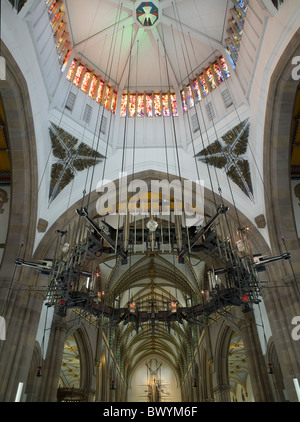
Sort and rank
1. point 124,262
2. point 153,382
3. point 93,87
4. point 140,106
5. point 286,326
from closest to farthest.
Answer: point 124,262 < point 286,326 < point 93,87 < point 140,106 < point 153,382

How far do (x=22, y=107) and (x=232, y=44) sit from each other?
9.01 metres

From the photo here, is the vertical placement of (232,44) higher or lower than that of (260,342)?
higher

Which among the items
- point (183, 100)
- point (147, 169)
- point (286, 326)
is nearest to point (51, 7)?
point (183, 100)

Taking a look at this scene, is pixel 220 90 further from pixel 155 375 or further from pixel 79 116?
pixel 155 375

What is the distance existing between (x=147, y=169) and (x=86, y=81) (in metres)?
5.18

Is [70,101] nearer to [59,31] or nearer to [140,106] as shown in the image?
[59,31]

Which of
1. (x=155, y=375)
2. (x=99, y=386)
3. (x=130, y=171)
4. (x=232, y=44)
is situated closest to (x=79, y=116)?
(x=130, y=171)

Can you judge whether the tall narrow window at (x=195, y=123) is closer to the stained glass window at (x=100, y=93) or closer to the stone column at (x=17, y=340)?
→ the stained glass window at (x=100, y=93)

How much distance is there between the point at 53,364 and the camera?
12.3 m

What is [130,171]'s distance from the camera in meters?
13.1

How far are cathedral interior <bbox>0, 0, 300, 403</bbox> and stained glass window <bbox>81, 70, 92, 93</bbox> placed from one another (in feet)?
0.21

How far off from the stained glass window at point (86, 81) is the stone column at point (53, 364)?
34.6ft

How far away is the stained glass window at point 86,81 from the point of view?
13.6 metres

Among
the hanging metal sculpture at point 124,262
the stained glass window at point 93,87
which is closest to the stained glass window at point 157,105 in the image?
the stained glass window at point 93,87
